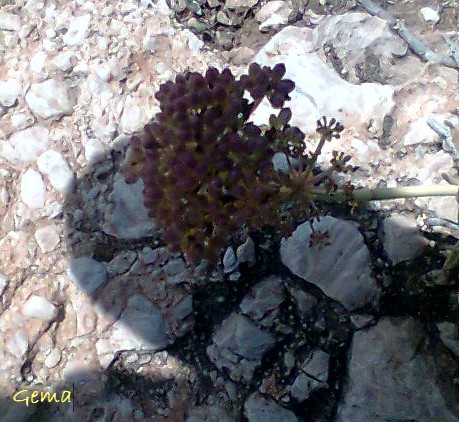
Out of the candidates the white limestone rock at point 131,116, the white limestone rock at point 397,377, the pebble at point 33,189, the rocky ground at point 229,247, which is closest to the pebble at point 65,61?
the rocky ground at point 229,247

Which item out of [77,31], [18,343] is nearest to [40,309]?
[18,343]

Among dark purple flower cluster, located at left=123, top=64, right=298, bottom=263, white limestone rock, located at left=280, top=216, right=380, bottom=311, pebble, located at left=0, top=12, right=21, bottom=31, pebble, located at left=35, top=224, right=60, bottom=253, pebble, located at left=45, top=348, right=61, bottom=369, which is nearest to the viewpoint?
dark purple flower cluster, located at left=123, top=64, right=298, bottom=263

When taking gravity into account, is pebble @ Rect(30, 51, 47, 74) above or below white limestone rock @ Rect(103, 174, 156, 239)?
above

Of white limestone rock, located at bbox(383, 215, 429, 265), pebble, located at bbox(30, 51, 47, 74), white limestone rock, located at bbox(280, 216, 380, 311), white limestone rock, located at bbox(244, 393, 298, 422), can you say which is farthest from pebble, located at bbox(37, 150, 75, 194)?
white limestone rock, located at bbox(383, 215, 429, 265)

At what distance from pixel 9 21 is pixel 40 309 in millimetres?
1154

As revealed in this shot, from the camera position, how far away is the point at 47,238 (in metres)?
2.10

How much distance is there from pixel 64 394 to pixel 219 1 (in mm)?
1501

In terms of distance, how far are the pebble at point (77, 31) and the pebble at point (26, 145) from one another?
358 millimetres

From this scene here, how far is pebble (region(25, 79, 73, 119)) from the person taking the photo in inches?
88.6

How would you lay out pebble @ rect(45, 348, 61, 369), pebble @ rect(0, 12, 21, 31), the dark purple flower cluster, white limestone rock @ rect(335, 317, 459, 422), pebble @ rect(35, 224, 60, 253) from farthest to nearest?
pebble @ rect(0, 12, 21, 31) < pebble @ rect(35, 224, 60, 253) < pebble @ rect(45, 348, 61, 369) < white limestone rock @ rect(335, 317, 459, 422) < the dark purple flower cluster

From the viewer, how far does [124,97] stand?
2242 millimetres

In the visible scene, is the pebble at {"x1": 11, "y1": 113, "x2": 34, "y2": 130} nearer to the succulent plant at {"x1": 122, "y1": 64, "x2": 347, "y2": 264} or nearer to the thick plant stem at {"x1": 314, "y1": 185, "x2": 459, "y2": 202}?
the succulent plant at {"x1": 122, "y1": 64, "x2": 347, "y2": 264}

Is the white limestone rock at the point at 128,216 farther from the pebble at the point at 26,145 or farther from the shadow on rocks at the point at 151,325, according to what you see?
the pebble at the point at 26,145

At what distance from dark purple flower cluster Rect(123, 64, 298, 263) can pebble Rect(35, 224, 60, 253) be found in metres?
0.67
